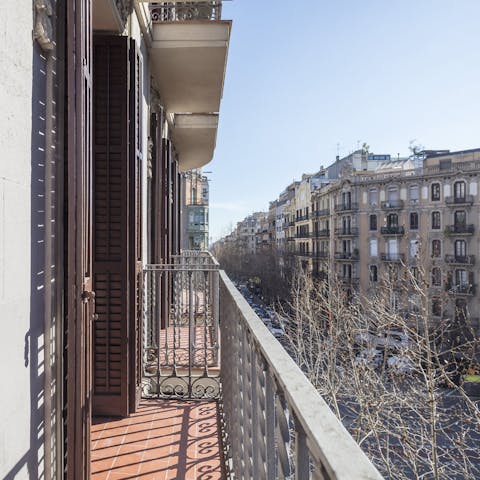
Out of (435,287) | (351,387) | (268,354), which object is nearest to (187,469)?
(268,354)

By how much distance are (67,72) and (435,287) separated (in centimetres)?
2891

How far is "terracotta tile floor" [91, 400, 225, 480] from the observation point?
2.79m

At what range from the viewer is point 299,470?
2.77 feet

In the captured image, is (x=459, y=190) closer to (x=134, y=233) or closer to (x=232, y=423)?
(x=134, y=233)

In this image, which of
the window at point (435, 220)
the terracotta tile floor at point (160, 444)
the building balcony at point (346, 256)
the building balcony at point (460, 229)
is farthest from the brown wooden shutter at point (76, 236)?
the building balcony at point (346, 256)

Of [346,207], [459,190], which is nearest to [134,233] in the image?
[459,190]

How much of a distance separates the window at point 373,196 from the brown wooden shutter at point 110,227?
31.3 m

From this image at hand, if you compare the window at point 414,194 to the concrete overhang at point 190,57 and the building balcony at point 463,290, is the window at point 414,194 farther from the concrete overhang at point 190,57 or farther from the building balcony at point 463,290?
the concrete overhang at point 190,57

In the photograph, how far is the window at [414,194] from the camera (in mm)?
30258

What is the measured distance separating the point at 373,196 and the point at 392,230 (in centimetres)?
324

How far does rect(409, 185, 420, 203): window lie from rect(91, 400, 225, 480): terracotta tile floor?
29904mm

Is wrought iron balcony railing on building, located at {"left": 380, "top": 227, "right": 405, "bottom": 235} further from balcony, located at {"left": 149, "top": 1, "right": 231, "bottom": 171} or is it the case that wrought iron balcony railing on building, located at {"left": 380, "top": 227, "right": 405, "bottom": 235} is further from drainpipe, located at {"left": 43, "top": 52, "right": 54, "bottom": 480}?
drainpipe, located at {"left": 43, "top": 52, "right": 54, "bottom": 480}

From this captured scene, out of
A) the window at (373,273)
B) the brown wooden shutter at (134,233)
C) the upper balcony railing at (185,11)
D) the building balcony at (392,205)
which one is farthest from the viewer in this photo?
the window at (373,273)

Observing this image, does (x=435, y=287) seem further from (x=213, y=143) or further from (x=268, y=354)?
(x=268, y=354)
